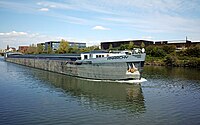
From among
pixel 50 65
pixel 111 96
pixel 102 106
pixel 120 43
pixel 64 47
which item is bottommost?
pixel 102 106

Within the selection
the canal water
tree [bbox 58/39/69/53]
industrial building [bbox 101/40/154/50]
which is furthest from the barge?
industrial building [bbox 101/40/154/50]

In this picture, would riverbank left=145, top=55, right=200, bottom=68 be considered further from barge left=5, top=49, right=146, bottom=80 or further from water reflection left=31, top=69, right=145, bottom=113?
water reflection left=31, top=69, right=145, bottom=113

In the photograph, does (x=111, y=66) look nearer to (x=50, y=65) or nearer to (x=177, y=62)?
(x=50, y=65)

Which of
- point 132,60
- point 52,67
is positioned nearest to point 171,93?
point 132,60

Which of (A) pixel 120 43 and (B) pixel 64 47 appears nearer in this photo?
(B) pixel 64 47

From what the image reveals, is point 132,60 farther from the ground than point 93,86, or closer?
farther from the ground

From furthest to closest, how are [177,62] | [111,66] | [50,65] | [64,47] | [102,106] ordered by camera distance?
[64,47] → [177,62] → [50,65] → [111,66] → [102,106]

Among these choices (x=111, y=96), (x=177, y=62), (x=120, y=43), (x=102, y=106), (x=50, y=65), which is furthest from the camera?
(x=120, y=43)

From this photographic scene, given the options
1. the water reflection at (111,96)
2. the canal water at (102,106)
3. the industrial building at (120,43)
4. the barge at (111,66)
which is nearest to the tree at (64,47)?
the industrial building at (120,43)

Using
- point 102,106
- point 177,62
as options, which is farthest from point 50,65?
point 102,106

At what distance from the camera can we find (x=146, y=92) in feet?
99.5

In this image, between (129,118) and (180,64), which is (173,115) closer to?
(129,118)

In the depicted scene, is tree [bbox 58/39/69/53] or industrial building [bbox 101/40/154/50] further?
industrial building [bbox 101/40/154/50]

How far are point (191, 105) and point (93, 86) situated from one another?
14.5 m
